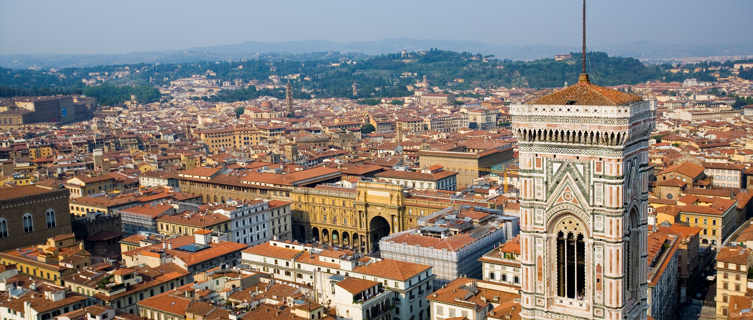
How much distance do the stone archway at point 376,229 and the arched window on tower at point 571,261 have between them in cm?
4747

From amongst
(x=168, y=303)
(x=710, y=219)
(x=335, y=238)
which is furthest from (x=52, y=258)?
(x=710, y=219)

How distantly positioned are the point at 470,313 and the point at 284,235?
33.3 m

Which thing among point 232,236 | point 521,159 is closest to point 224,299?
point 232,236

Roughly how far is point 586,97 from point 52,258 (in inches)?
1683

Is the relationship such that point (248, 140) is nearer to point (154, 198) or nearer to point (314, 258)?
point (154, 198)

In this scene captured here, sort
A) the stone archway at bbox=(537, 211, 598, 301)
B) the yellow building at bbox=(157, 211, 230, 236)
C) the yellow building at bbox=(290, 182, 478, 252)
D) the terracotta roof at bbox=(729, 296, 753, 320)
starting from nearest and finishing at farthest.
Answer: the stone archway at bbox=(537, 211, 598, 301) < the terracotta roof at bbox=(729, 296, 753, 320) < the yellow building at bbox=(157, 211, 230, 236) < the yellow building at bbox=(290, 182, 478, 252)

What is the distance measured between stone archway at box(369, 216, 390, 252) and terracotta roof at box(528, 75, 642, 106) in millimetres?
48353

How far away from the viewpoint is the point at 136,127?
171750 millimetres

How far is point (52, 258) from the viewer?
50.1m

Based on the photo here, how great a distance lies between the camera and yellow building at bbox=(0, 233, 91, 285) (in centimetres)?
4816

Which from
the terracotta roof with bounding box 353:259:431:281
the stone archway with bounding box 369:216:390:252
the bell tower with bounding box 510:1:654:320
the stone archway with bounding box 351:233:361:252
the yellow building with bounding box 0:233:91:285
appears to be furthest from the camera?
the stone archway with bounding box 351:233:361:252

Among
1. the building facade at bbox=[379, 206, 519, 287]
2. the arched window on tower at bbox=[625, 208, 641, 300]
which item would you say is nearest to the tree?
the building facade at bbox=[379, 206, 519, 287]

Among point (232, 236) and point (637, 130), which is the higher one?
point (637, 130)

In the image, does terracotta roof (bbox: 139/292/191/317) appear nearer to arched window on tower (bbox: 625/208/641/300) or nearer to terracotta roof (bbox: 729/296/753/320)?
arched window on tower (bbox: 625/208/641/300)
